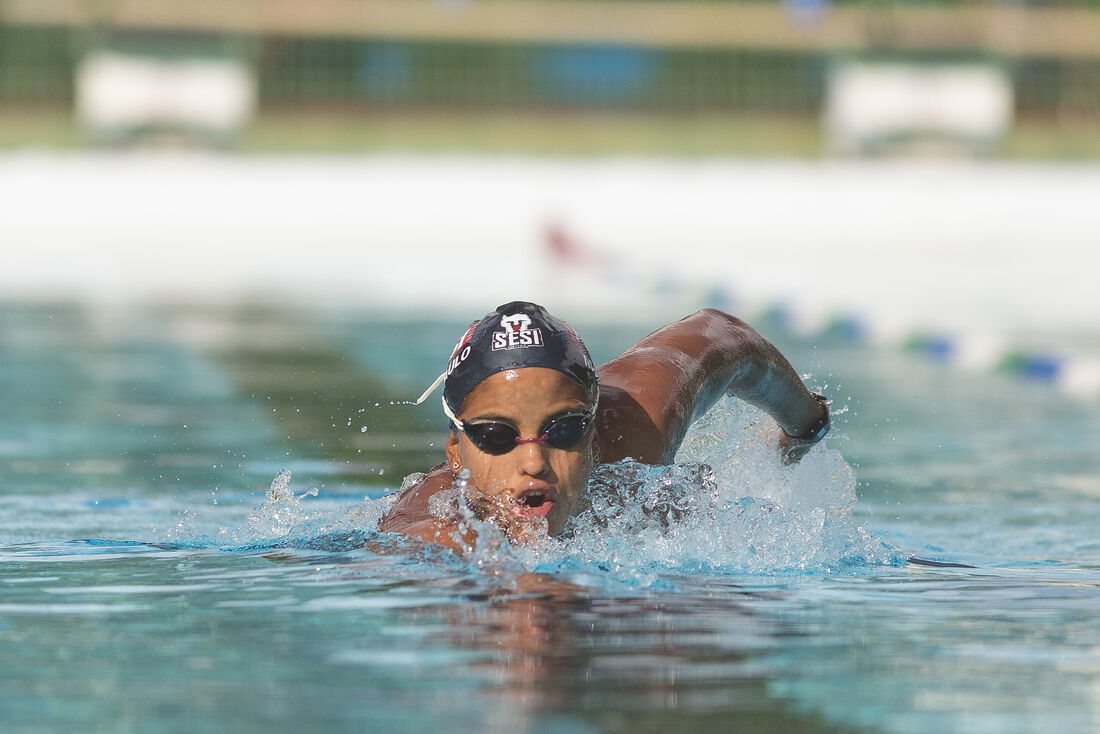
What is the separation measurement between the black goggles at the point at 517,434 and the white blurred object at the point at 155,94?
32.0 m

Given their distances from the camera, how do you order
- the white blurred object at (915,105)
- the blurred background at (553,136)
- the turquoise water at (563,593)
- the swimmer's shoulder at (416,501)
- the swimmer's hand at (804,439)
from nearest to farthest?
the turquoise water at (563,593), the swimmer's shoulder at (416,501), the swimmer's hand at (804,439), the blurred background at (553,136), the white blurred object at (915,105)

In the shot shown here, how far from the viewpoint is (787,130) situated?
1515 inches

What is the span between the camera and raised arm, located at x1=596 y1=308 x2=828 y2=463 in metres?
4.88

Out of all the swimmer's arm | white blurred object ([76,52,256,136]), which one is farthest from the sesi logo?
white blurred object ([76,52,256,136])

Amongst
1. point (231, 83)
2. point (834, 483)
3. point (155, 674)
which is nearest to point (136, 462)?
point (834, 483)

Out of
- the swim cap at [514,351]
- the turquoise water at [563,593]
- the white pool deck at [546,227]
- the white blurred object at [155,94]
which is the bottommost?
the turquoise water at [563,593]

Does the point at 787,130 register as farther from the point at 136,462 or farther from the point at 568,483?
the point at 568,483

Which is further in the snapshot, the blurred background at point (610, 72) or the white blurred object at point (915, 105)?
the white blurred object at point (915, 105)

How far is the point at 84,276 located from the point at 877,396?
11749mm

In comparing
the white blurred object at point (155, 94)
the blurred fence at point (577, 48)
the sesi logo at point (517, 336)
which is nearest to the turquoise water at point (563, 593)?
the sesi logo at point (517, 336)

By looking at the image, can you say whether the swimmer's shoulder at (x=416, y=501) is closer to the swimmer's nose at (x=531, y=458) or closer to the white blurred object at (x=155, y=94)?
the swimmer's nose at (x=531, y=458)

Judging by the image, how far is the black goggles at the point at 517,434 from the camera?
4316mm

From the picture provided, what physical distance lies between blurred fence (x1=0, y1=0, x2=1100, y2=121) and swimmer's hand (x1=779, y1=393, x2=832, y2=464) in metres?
32.0

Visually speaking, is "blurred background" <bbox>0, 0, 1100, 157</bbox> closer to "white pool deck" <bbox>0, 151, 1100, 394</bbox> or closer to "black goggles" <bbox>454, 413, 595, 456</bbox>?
"white pool deck" <bbox>0, 151, 1100, 394</bbox>
